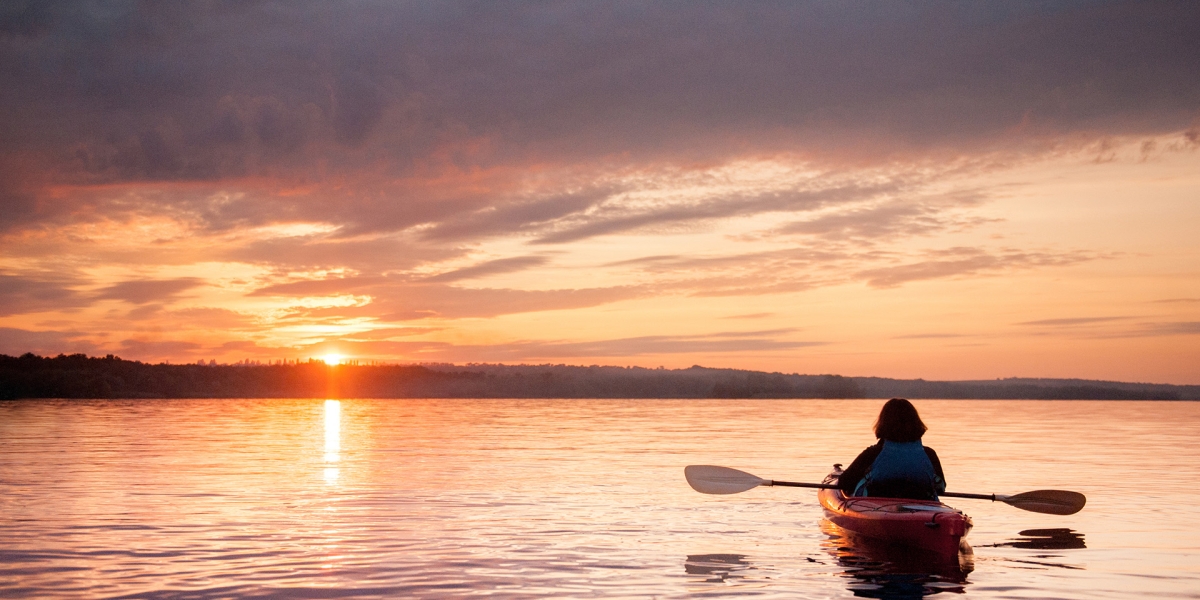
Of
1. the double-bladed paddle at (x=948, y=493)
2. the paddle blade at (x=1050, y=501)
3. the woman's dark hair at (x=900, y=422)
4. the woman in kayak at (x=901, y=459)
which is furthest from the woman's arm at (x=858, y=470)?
the paddle blade at (x=1050, y=501)

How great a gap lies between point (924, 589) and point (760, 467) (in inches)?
653

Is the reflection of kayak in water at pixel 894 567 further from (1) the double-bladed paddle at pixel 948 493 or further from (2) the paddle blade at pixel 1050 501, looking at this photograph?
(2) the paddle blade at pixel 1050 501

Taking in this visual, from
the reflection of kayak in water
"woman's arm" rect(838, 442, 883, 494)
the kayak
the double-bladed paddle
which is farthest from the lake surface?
"woman's arm" rect(838, 442, 883, 494)

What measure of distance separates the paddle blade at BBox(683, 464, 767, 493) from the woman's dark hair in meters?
4.12

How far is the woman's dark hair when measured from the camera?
1415 cm

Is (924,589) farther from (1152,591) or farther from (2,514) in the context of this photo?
(2,514)

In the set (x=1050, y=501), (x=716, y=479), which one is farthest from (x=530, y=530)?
(x=1050, y=501)

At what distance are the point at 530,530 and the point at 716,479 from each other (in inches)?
166

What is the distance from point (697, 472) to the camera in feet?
60.0

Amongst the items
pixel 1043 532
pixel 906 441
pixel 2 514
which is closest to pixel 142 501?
pixel 2 514

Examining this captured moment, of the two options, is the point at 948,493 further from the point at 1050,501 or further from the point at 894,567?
the point at 894,567

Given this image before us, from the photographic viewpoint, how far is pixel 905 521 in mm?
13594

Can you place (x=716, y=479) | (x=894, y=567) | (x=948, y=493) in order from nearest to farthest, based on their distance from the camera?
1. (x=894, y=567)
2. (x=948, y=493)
3. (x=716, y=479)

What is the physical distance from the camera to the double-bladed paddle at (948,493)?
1648cm
